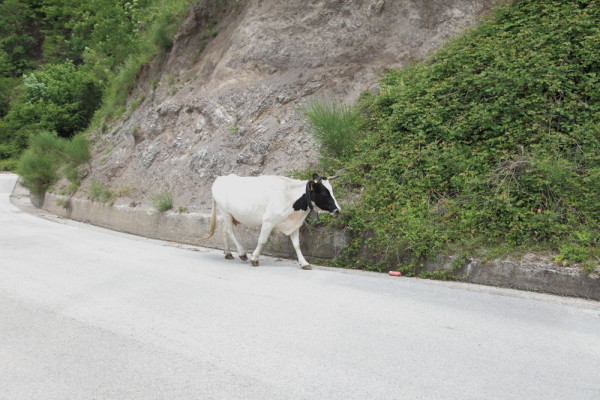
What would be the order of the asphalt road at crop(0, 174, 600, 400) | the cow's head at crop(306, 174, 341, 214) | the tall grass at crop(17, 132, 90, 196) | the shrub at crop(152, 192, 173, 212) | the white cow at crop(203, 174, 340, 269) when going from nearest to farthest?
1. the asphalt road at crop(0, 174, 600, 400)
2. the cow's head at crop(306, 174, 341, 214)
3. the white cow at crop(203, 174, 340, 269)
4. the shrub at crop(152, 192, 173, 212)
5. the tall grass at crop(17, 132, 90, 196)

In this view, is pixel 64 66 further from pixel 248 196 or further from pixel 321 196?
pixel 321 196

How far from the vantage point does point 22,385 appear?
406 centimetres

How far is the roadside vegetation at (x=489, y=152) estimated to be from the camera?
24.3 ft

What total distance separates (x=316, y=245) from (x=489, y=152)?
3.43 meters

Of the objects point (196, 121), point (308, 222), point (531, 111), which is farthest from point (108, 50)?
point (531, 111)

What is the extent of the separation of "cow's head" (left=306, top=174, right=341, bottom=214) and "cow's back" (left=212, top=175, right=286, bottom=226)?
64 cm

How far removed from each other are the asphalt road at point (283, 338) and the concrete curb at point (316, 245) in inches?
9.7

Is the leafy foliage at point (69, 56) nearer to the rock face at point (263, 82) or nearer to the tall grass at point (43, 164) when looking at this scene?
the tall grass at point (43, 164)

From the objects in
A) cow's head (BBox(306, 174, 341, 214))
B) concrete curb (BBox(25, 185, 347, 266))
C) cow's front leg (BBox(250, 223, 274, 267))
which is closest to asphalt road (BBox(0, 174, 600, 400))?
cow's front leg (BBox(250, 223, 274, 267))

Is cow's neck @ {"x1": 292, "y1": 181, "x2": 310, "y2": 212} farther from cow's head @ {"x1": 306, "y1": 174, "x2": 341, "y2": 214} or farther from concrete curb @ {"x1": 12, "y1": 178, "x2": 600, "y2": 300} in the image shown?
concrete curb @ {"x1": 12, "y1": 178, "x2": 600, "y2": 300}

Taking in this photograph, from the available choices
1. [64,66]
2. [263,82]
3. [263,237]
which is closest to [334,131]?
[263,237]

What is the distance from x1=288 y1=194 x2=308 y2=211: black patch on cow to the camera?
865 centimetres

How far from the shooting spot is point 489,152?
876cm

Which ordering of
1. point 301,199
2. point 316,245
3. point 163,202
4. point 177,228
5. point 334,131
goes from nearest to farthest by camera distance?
1. point 301,199
2. point 316,245
3. point 334,131
4. point 177,228
5. point 163,202
